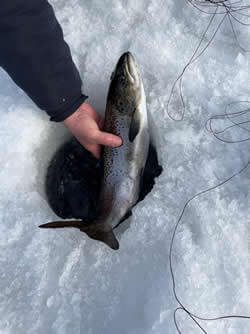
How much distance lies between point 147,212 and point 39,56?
0.71m

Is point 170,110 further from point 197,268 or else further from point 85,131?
point 197,268

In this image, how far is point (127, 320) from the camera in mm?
1175

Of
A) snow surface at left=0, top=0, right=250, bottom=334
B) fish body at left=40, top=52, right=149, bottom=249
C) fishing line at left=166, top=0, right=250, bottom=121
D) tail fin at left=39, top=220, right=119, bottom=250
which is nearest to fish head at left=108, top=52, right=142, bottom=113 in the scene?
fish body at left=40, top=52, right=149, bottom=249

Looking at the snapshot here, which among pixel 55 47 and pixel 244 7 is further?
pixel 244 7

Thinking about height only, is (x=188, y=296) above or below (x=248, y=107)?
below

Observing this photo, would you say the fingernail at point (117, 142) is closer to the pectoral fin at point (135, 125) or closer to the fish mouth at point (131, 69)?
the pectoral fin at point (135, 125)

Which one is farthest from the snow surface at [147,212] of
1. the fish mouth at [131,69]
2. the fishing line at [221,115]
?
the fish mouth at [131,69]

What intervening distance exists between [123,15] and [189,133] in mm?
695

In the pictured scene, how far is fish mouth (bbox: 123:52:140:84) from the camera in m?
1.32

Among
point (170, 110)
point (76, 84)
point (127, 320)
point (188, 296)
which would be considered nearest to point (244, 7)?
point (170, 110)

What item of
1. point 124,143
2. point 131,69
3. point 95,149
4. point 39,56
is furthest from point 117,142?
point 39,56

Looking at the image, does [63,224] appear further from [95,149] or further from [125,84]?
[125,84]

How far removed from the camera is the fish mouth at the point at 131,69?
1.32 metres

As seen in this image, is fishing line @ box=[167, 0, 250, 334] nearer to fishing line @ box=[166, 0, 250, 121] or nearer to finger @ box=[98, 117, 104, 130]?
fishing line @ box=[166, 0, 250, 121]
